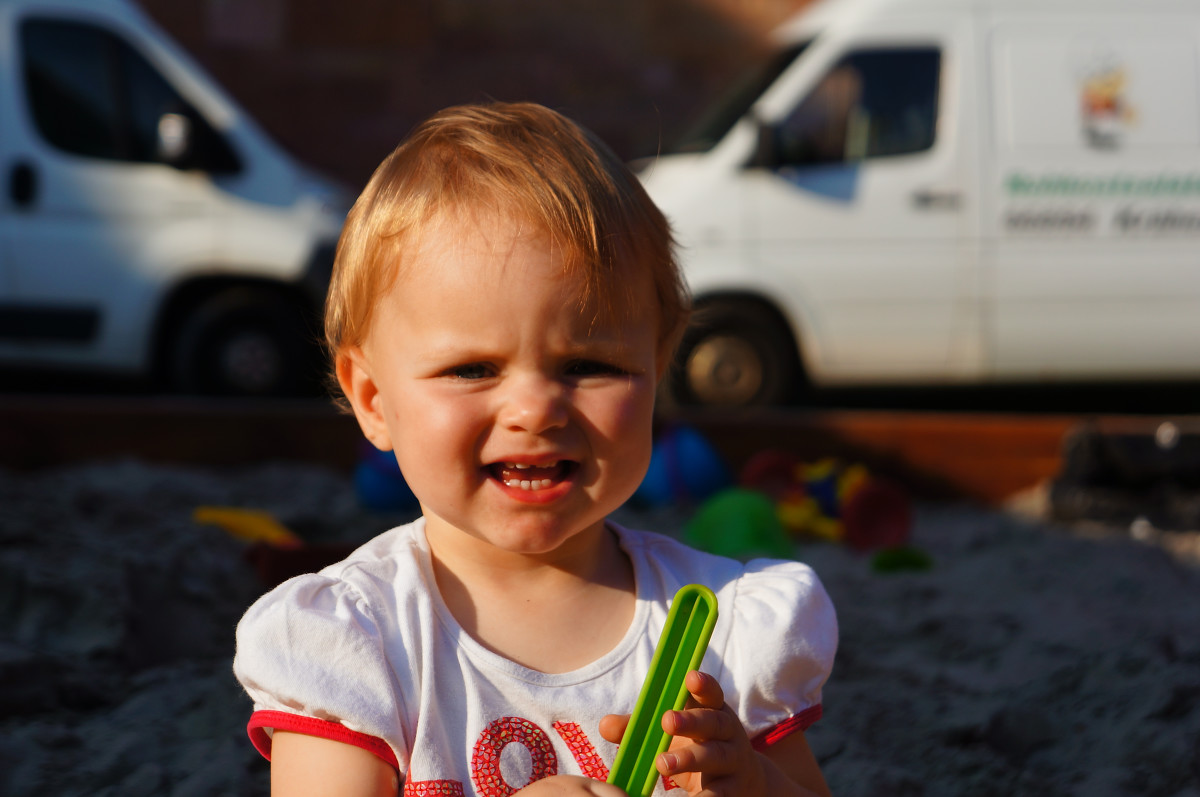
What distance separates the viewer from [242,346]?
5.16 meters

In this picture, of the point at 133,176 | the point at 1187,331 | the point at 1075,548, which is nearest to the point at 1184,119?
the point at 1187,331

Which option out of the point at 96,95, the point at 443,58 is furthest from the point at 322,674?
the point at 443,58

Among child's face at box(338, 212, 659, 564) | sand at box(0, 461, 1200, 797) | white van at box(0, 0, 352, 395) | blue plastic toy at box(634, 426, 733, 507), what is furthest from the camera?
white van at box(0, 0, 352, 395)

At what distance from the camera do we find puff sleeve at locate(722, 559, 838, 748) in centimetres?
120

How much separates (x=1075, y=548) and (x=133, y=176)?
13.2ft

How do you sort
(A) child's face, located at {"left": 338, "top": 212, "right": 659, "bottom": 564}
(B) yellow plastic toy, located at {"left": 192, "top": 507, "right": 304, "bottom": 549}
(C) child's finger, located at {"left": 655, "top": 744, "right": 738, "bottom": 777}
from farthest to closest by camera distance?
(B) yellow plastic toy, located at {"left": 192, "top": 507, "right": 304, "bottom": 549}, (A) child's face, located at {"left": 338, "top": 212, "right": 659, "bottom": 564}, (C) child's finger, located at {"left": 655, "top": 744, "right": 738, "bottom": 777}

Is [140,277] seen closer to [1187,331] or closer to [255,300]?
[255,300]

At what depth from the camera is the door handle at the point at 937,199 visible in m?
5.18

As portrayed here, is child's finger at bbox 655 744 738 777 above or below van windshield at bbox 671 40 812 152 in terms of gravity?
below

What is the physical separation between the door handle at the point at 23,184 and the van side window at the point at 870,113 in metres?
3.14

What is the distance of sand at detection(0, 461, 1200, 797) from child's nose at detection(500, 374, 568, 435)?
2.80ft

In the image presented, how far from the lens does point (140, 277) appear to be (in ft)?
16.6

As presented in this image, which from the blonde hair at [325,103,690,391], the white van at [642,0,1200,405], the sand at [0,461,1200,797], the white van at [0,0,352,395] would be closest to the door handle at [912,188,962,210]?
the white van at [642,0,1200,405]

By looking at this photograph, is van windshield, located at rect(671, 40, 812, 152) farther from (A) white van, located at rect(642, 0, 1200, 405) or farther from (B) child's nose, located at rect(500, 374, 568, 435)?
(B) child's nose, located at rect(500, 374, 568, 435)
